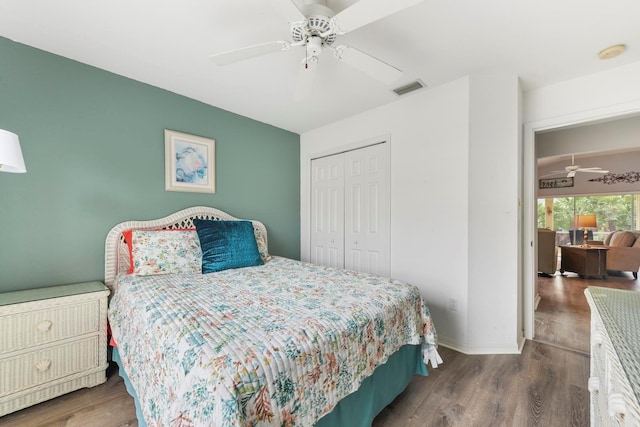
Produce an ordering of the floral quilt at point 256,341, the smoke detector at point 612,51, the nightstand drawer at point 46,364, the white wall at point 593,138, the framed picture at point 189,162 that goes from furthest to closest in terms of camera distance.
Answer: the white wall at point 593,138, the framed picture at point 189,162, the smoke detector at point 612,51, the nightstand drawer at point 46,364, the floral quilt at point 256,341

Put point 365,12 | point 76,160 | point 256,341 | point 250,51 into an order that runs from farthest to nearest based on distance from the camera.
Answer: point 76,160, point 250,51, point 365,12, point 256,341

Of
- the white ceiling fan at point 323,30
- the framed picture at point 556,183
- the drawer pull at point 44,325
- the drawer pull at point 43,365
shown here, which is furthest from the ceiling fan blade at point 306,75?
the framed picture at point 556,183

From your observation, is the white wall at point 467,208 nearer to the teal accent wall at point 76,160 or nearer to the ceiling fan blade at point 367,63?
the ceiling fan blade at point 367,63

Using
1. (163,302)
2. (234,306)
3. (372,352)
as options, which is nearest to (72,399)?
(163,302)

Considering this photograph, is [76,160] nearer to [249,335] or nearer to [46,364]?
[46,364]

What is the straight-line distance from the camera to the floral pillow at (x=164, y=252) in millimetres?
2160

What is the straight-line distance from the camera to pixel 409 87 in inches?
104

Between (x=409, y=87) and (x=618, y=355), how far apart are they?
2.53 meters

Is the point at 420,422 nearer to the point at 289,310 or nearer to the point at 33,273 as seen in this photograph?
the point at 289,310

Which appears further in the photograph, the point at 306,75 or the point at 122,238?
the point at 122,238

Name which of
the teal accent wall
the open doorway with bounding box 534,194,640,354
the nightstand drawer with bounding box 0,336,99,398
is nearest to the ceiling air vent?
the teal accent wall

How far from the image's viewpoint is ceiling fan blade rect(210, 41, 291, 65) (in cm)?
155

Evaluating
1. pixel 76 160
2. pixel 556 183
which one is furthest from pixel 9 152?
pixel 556 183

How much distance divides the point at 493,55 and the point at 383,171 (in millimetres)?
1381
